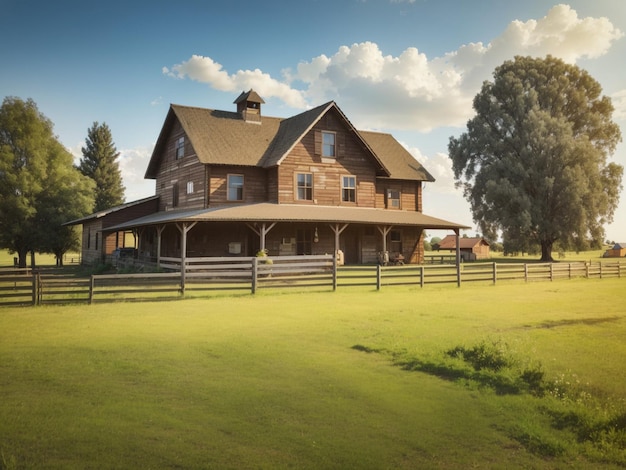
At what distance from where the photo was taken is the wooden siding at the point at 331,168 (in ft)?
107

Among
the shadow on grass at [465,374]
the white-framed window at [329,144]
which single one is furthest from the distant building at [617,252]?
the shadow on grass at [465,374]

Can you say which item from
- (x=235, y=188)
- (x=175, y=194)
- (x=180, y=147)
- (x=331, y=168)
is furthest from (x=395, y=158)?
(x=175, y=194)

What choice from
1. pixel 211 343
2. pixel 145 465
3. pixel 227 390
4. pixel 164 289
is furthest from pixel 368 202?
pixel 145 465

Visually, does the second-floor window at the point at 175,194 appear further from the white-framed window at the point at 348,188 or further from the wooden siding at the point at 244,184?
the white-framed window at the point at 348,188

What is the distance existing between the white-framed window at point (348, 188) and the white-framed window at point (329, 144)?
1936 millimetres

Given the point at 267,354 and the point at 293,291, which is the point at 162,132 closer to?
the point at 293,291

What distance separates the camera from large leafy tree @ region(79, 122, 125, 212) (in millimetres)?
71750

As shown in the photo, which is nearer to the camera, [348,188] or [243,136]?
[348,188]

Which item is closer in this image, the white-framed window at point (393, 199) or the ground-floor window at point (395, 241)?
the ground-floor window at point (395, 241)

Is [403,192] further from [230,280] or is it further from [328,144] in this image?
[230,280]

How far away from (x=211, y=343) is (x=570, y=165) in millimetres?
44249

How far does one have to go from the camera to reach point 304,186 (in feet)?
109

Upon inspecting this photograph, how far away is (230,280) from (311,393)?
43.7ft

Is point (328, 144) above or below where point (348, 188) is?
above
